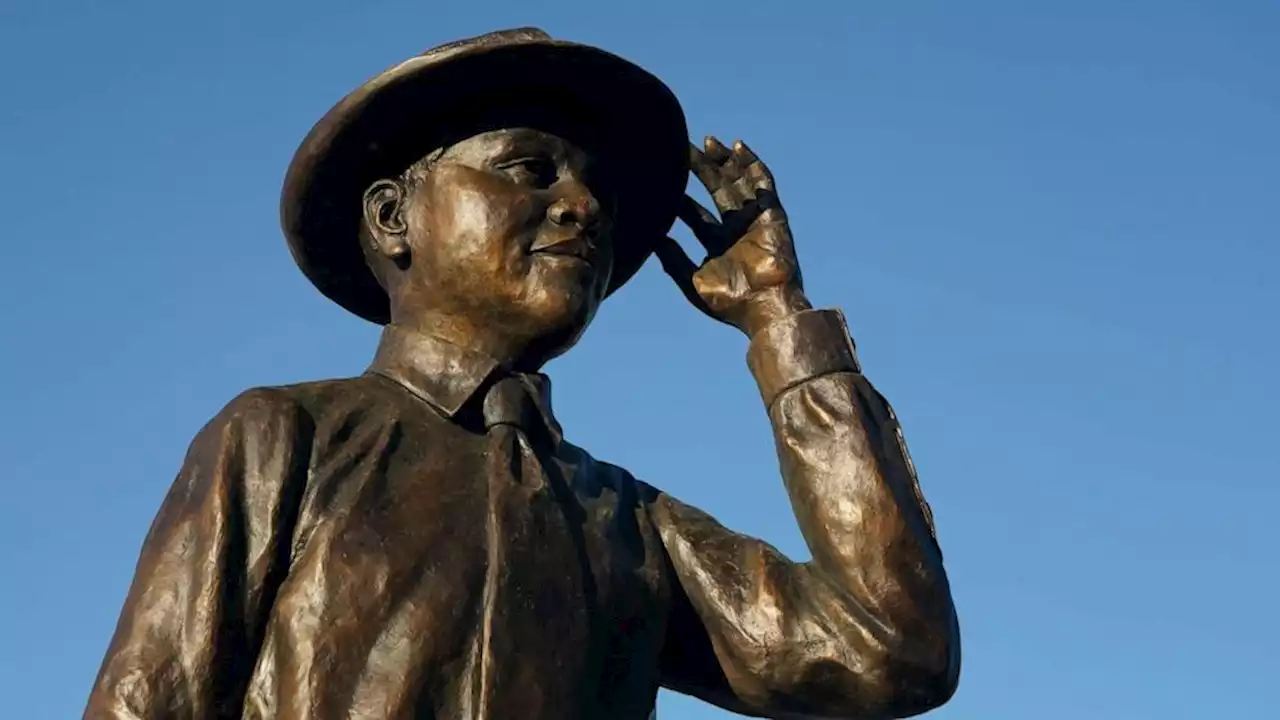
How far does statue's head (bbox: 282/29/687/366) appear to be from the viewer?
5.28 m

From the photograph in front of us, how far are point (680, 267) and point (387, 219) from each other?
880 mm

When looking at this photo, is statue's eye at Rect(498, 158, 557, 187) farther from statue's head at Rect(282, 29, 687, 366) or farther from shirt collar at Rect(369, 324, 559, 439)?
shirt collar at Rect(369, 324, 559, 439)

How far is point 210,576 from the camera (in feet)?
15.1

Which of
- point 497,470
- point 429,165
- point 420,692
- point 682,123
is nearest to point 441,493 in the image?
point 497,470

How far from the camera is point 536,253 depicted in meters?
5.29

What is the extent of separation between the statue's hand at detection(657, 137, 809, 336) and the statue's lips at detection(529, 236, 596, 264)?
53 centimetres

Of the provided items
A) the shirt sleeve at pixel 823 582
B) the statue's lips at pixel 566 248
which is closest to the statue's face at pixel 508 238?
the statue's lips at pixel 566 248

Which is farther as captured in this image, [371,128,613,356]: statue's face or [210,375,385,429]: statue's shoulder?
[371,128,613,356]: statue's face

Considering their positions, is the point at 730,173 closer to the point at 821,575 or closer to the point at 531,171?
the point at 531,171

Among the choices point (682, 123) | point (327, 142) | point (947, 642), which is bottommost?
point (947, 642)

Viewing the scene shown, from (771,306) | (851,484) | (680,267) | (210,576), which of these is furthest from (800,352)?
(210,576)

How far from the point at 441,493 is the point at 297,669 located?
579 millimetres

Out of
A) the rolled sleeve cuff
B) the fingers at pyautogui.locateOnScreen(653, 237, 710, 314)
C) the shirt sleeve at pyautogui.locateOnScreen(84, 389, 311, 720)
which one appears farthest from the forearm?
the shirt sleeve at pyautogui.locateOnScreen(84, 389, 311, 720)

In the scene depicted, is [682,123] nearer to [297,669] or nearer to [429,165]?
[429,165]
